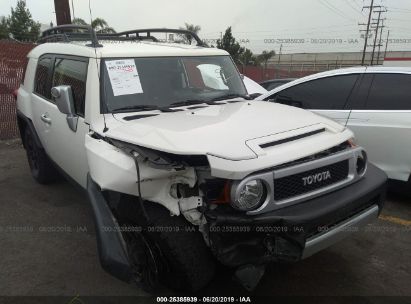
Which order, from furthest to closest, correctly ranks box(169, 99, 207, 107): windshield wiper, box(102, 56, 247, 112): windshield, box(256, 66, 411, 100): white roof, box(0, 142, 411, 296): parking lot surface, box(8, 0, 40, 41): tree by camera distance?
box(8, 0, 40, 41): tree → box(256, 66, 411, 100): white roof → box(169, 99, 207, 107): windshield wiper → box(102, 56, 247, 112): windshield → box(0, 142, 411, 296): parking lot surface

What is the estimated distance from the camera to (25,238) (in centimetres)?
409

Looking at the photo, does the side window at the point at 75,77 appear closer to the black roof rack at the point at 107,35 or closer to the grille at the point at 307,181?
the black roof rack at the point at 107,35

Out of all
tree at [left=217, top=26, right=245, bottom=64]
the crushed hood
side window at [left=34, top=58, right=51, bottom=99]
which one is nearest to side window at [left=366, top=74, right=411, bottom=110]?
the crushed hood

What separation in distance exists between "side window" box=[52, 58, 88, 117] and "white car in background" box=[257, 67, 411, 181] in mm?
Result: 2852

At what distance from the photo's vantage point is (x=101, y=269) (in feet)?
11.5

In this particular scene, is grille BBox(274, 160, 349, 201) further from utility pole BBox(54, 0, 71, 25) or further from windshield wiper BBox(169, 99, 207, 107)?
utility pole BBox(54, 0, 71, 25)

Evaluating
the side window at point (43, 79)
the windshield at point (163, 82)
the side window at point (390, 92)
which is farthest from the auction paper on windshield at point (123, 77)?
the side window at point (390, 92)

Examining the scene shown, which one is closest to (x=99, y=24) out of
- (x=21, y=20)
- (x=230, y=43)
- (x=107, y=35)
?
(x=107, y=35)

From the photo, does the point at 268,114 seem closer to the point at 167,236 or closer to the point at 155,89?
the point at 155,89

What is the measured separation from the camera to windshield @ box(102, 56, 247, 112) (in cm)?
357

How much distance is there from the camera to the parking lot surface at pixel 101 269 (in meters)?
3.16

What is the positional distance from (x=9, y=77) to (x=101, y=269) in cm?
614

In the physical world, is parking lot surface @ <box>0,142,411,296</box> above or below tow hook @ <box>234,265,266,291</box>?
below

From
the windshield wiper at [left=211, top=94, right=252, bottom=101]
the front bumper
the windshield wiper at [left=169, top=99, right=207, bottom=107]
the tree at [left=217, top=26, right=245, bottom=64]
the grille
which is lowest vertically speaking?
the tree at [left=217, top=26, right=245, bottom=64]
